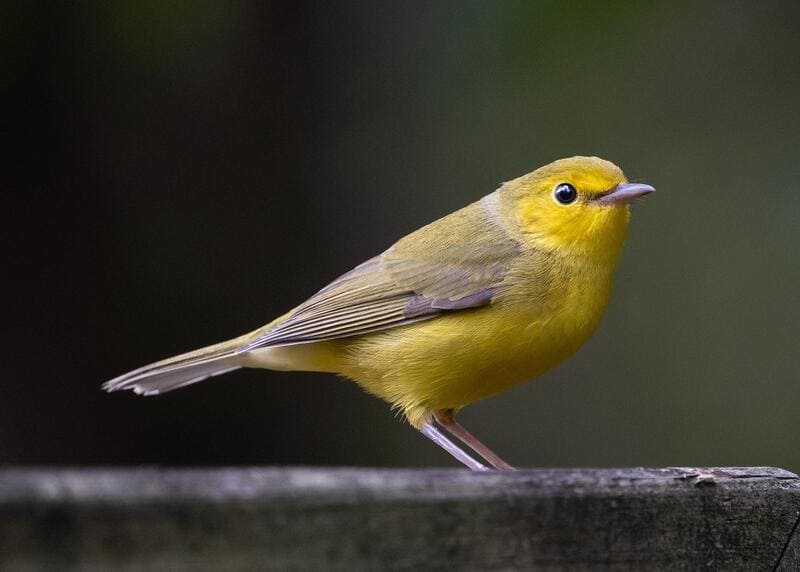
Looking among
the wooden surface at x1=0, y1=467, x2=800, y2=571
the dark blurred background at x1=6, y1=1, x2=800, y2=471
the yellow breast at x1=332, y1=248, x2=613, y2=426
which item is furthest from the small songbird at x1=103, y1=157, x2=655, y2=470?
the wooden surface at x1=0, y1=467, x2=800, y2=571

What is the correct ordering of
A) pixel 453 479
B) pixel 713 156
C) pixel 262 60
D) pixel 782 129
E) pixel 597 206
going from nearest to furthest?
pixel 453 479, pixel 597 206, pixel 782 129, pixel 262 60, pixel 713 156

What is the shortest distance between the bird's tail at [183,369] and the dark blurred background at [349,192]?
914 mm

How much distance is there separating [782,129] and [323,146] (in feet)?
8.52

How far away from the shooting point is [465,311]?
4.21m

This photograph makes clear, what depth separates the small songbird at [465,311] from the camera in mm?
4062

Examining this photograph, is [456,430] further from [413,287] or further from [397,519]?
[397,519]

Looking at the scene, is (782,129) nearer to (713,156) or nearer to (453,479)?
(713,156)

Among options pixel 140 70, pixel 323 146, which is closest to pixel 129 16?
pixel 140 70

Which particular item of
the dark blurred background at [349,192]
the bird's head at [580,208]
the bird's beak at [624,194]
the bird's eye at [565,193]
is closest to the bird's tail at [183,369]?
the dark blurred background at [349,192]

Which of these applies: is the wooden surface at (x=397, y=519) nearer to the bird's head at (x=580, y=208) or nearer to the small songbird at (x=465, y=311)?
the small songbird at (x=465, y=311)

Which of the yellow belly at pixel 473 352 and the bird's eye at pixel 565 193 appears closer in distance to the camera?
the yellow belly at pixel 473 352

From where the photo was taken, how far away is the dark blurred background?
16.8ft

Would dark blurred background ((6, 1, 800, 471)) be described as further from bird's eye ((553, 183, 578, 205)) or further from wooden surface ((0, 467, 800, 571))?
wooden surface ((0, 467, 800, 571))

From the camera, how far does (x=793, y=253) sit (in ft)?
19.2
